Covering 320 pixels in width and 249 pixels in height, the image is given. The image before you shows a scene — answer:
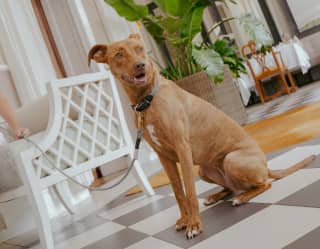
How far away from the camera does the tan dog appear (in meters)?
1.33

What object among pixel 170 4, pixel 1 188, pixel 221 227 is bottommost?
pixel 221 227

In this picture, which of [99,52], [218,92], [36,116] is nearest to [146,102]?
[99,52]

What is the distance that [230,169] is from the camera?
1.40 metres

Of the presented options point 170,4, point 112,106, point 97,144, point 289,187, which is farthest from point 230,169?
point 170,4

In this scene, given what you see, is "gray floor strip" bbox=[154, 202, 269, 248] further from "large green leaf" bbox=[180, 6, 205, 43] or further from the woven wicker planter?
"large green leaf" bbox=[180, 6, 205, 43]

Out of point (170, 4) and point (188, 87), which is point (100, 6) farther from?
point (188, 87)

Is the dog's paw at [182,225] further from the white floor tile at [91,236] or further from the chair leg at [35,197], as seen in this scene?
the chair leg at [35,197]

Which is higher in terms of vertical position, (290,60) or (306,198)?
Answer: (290,60)

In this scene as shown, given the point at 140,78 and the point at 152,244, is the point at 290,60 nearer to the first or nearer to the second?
the point at 140,78

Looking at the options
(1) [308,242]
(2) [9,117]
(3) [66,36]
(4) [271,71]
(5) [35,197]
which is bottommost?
(1) [308,242]

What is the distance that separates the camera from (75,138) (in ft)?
6.86

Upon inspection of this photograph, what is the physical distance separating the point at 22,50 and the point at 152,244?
3.03 m

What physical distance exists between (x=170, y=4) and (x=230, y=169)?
2.84 m

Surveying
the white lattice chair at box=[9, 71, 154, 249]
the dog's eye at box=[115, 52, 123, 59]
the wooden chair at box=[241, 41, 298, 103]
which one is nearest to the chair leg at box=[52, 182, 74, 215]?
the white lattice chair at box=[9, 71, 154, 249]
